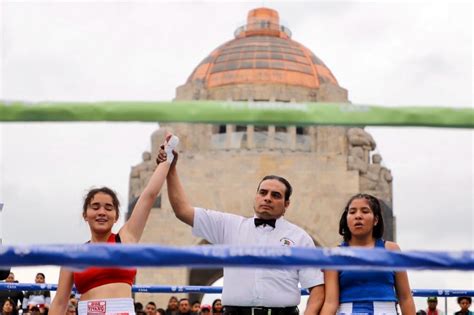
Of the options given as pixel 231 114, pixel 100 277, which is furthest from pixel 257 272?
pixel 231 114

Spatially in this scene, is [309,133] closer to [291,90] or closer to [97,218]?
[291,90]

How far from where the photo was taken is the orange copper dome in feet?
148

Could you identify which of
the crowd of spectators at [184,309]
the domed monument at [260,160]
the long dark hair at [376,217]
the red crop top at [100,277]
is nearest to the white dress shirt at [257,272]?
the long dark hair at [376,217]

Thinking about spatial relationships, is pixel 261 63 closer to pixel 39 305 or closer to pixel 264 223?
pixel 39 305

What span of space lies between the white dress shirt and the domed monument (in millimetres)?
29508

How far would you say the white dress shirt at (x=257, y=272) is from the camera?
5.29 m

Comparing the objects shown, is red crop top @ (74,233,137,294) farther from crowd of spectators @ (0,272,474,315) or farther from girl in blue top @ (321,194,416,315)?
crowd of spectators @ (0,272,474,315)

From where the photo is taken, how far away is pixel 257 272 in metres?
5.32

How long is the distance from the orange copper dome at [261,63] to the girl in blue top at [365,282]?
39312 mm

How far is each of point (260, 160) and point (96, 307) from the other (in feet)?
109

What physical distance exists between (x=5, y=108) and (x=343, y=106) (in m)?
1.31

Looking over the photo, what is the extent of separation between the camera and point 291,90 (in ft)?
145

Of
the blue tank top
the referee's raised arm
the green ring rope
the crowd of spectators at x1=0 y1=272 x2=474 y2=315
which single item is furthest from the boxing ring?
the crowd of spectators at x1=0 y1=272 x2=474 y2=315

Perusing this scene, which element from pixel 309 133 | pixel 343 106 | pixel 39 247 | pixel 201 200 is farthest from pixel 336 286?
pixel 309 133
